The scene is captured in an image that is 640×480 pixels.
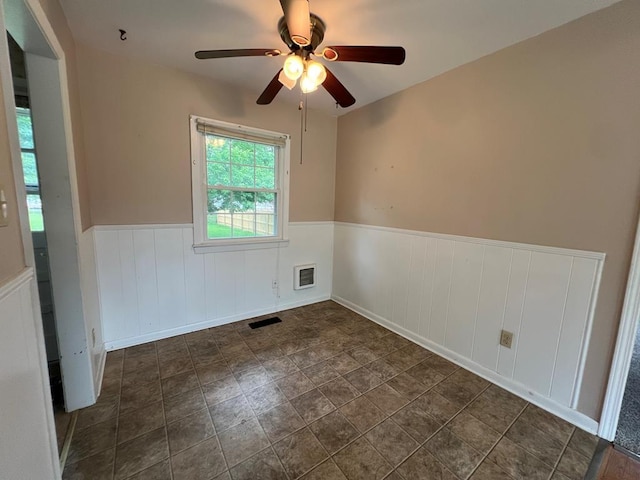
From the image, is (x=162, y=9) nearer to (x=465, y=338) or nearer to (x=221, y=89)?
(x=221, y=89)

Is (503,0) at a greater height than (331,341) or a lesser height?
greater

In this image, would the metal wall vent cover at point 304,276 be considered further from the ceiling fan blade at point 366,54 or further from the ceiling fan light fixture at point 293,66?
the ceiling fan blade at point 366,54

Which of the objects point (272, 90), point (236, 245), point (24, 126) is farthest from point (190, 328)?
point (272, 90)

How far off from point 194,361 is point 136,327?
0.68 metres

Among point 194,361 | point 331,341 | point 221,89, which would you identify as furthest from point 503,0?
point 194,361

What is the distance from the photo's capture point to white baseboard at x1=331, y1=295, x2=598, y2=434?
1633mm

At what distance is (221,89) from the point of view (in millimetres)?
2508

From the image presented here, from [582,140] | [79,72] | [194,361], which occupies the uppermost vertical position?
[79,72]

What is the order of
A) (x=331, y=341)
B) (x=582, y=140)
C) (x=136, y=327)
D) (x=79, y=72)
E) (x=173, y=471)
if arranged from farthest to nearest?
(x=331, y=341) < (x=136, y=327) < (x=79, y=72) < (x=582, y=140) < (x=173, y=471)

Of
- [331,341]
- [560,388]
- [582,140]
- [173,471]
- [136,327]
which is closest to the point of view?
[173,471]

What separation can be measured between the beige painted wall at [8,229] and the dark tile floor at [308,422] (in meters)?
1.12

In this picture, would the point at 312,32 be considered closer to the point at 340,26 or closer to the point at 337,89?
the point at 340,26

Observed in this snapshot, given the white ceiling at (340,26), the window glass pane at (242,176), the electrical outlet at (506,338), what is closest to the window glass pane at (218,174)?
the window glass pane at (242,176)

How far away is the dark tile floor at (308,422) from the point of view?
1.34 meters
